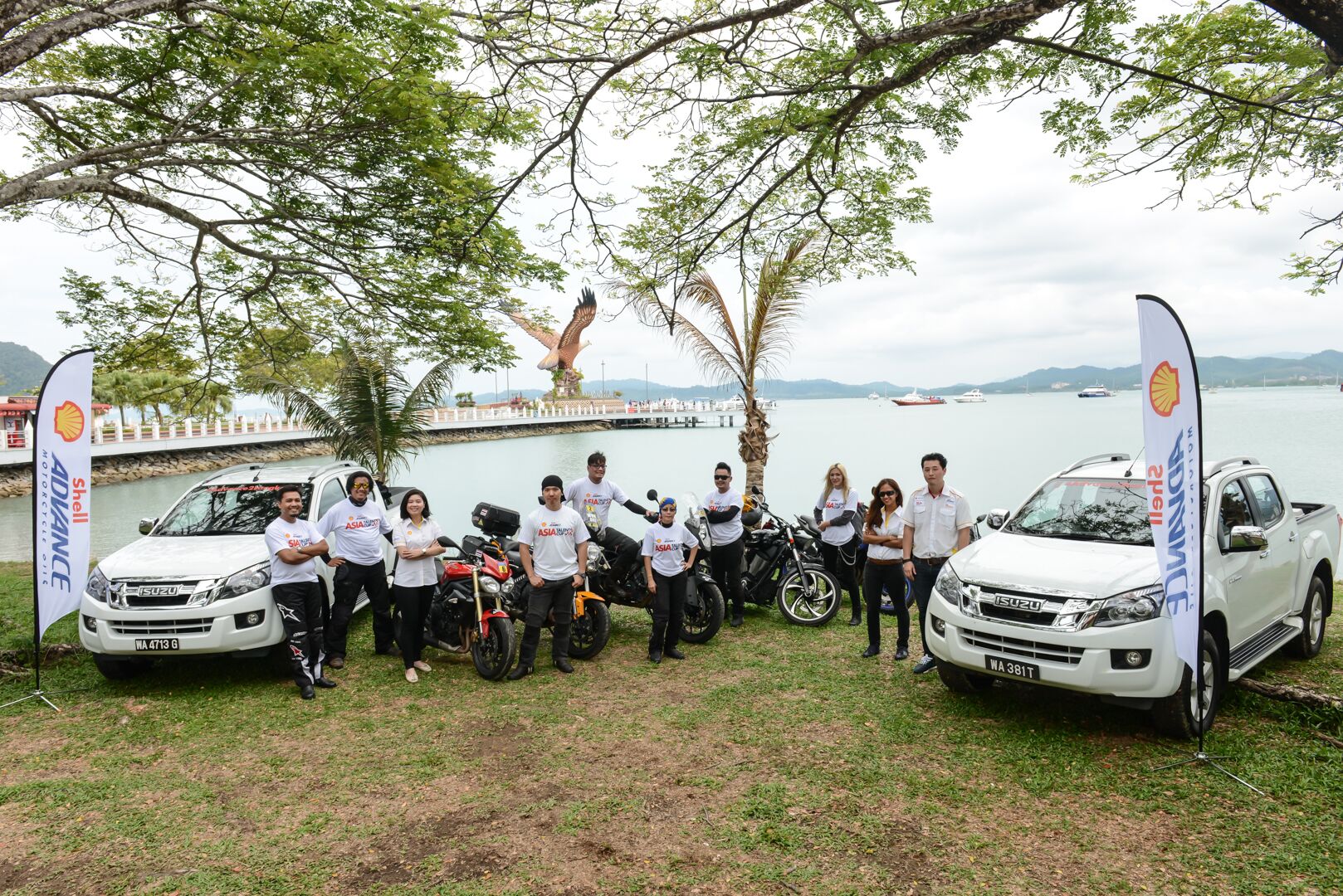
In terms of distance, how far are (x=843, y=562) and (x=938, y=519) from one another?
2.60 m

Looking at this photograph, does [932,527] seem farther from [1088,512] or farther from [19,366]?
[19,366]

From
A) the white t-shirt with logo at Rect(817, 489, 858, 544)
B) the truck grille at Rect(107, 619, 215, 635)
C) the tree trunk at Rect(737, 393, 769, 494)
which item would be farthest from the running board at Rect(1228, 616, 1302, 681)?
the tree trunk at Rect(737, 393, 769, 494)

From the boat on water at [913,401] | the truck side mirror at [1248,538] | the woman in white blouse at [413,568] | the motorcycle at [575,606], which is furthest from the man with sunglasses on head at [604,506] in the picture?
the boat on water at [913,401]

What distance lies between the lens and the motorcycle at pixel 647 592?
719cm

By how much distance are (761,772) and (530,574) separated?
251 cm

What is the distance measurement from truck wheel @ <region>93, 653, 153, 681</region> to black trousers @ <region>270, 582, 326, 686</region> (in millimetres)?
1339

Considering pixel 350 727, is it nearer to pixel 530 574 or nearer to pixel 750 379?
pixel 530 574

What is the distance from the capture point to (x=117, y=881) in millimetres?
3461

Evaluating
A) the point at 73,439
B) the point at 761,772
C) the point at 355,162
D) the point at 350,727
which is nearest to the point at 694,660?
the point at 761,772

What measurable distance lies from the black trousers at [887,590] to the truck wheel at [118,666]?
19.9ft

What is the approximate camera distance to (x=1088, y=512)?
18.0ft

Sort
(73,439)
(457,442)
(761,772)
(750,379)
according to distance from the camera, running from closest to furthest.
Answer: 1. (761,772)
2. (73,439)
3. (750,379)
4. (457,442)

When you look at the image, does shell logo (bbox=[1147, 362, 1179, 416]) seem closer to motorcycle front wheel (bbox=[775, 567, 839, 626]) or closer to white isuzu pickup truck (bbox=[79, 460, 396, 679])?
motorcycle front wheel (bbox=[775, 567, 839, 626])

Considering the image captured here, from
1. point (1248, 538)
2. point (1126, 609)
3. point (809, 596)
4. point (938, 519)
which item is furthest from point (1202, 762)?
point (809, 596)
